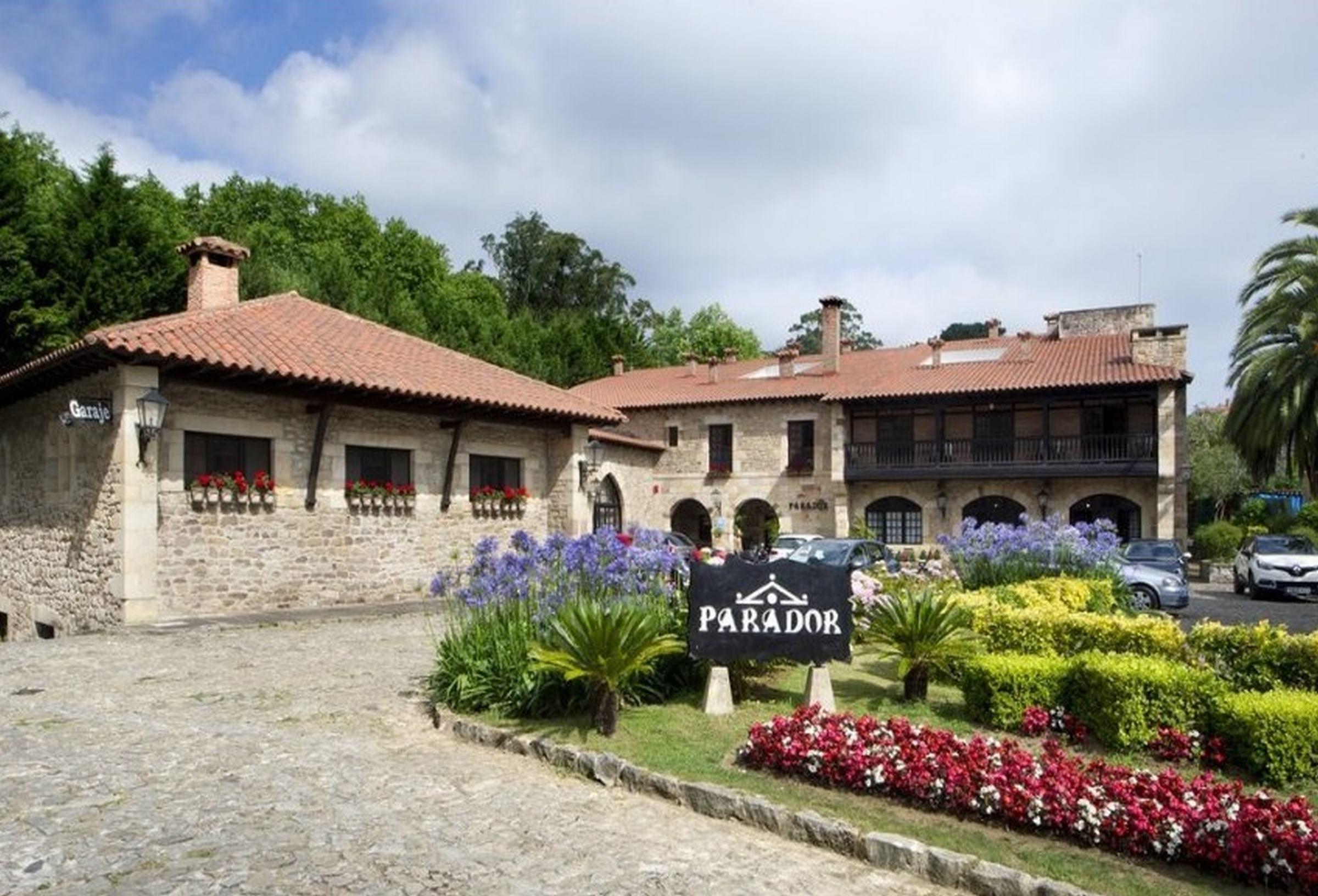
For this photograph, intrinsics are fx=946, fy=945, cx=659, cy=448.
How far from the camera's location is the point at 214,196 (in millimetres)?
41188

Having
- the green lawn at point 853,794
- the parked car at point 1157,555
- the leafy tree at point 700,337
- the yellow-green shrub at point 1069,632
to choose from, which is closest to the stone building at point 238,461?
the green lawn at point 853,794

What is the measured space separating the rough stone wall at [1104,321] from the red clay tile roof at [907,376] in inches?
86.7

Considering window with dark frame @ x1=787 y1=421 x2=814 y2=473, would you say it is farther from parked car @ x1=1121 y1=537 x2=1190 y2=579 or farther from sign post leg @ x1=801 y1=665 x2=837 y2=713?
sign post leg @ x1=801 y1=665 x2=837 y2=713

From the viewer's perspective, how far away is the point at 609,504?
88.4 feet

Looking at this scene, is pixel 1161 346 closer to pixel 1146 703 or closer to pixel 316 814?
pixel 1146 703

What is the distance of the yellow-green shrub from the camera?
25.2 ft

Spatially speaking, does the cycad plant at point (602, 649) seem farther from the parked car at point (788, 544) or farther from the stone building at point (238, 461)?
the parked car at point (788, 544)

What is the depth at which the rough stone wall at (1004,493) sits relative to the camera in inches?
1148

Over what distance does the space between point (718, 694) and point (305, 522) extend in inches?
401

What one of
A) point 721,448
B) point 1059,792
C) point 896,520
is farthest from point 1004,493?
point 1059,792

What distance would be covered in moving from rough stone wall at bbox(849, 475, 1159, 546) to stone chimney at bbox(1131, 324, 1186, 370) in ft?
12.0

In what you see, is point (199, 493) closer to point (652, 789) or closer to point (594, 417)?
point (594, 417)

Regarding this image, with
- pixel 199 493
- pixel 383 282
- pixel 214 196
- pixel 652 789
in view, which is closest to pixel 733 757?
pixel 652 789

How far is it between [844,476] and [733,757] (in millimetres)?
27157
